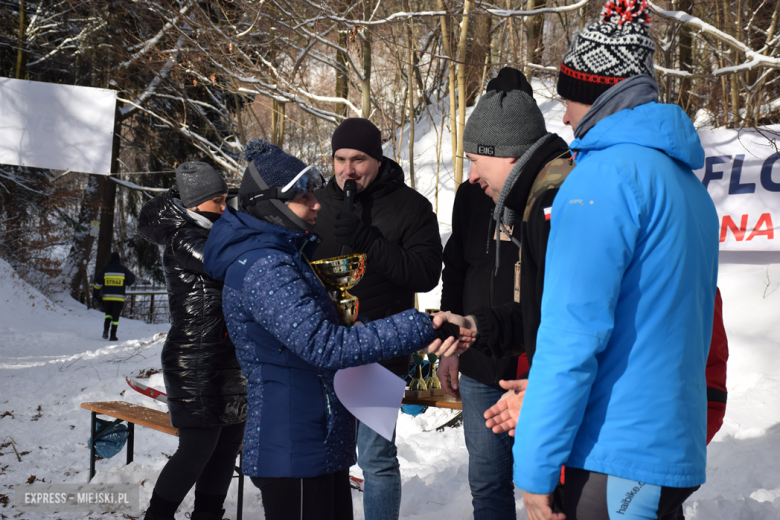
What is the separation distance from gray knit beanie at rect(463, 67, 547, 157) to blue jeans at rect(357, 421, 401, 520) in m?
1.40

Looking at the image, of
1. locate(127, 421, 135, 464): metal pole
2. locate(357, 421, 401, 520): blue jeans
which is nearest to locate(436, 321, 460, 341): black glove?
locate(357, 421, 401, 520): blue jeans

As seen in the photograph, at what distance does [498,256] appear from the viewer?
7.47 feet

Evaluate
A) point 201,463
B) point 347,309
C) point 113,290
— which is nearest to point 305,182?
point 347,309

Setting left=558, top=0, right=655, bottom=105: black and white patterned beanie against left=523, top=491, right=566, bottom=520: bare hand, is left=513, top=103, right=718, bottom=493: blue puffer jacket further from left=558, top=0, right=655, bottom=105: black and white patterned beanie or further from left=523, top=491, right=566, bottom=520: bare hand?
left=558, top=0, right=655, bottom=105: black and white patterned beanie

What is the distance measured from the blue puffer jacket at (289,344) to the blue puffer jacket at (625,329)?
705 mm

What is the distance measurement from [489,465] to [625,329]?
1.37 m

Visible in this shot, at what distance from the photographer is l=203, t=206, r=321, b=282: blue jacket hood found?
6.50 feet

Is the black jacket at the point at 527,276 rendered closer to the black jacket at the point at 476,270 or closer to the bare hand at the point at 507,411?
the bare hand at the point at 507,411

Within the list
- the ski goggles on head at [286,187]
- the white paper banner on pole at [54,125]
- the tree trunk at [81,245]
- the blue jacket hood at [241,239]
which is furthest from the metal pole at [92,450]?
the tree trunk at [81,245]

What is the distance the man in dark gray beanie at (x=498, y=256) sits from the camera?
1.58 meters

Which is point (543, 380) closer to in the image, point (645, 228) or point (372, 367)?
point (645, 228)

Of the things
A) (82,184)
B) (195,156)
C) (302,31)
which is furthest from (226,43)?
(82,184)

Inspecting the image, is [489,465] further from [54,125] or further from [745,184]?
[54,125]

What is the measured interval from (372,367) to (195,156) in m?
17.0
